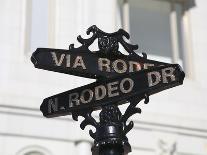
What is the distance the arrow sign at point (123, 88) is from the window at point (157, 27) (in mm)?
7795

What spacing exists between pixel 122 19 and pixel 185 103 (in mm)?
2254

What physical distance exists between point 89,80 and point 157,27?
256 cm

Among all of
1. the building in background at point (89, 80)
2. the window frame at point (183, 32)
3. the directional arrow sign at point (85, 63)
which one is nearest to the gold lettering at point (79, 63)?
the directional arrow sign at point (85, 63)

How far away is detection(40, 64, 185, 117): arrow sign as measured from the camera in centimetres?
408

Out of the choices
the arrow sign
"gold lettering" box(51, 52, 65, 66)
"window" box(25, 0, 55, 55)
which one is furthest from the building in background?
the arrow sign

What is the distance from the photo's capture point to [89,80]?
10.6 m

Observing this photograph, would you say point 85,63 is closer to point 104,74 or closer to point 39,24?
point 104,74

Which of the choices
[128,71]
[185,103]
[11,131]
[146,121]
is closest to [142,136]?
[146,121]

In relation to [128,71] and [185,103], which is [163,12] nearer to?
[185,103]

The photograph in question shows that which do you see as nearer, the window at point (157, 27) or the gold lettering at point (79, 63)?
the gold lettering at point (79, 63)

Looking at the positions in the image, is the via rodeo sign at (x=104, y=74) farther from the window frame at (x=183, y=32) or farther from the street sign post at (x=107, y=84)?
the window frame at (x=183, y=32)

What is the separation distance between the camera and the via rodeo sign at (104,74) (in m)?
4.09

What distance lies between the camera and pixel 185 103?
37.7 feet

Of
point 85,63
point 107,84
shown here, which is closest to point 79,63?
point 85,63
